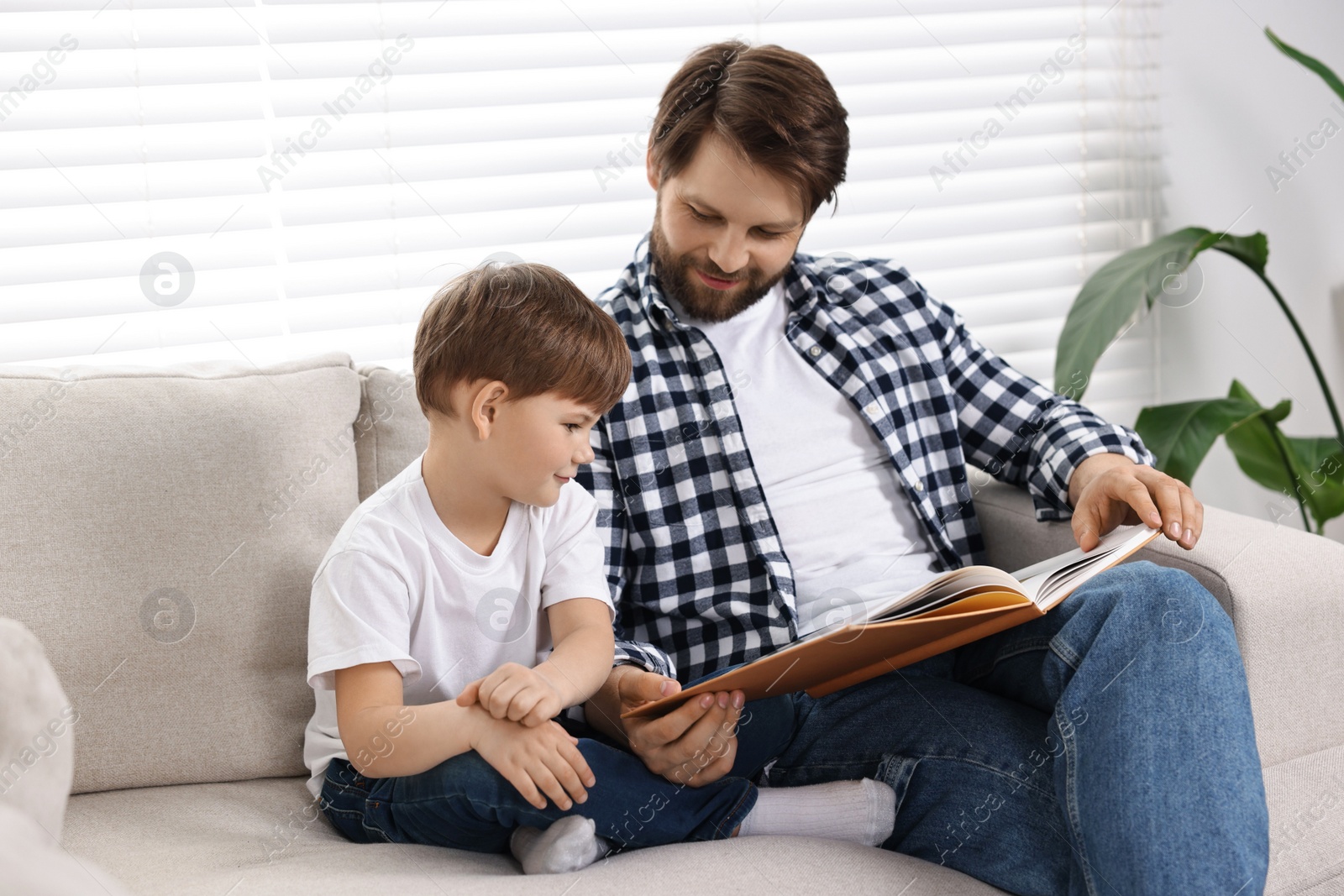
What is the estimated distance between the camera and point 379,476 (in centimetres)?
133

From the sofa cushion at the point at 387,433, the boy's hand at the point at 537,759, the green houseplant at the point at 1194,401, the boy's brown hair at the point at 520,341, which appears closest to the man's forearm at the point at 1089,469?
the green houseplant at the point at 1194,401

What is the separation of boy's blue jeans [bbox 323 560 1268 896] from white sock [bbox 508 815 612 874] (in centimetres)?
2

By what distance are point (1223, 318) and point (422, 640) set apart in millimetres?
1837

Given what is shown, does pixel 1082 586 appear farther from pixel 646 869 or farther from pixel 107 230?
pixel 107 230

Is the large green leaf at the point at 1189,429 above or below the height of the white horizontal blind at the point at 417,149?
below

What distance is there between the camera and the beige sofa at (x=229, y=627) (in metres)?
1.00

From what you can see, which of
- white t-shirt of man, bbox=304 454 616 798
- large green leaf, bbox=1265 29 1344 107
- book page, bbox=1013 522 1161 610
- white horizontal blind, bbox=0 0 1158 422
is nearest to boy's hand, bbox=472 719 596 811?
white t-shirt of man, bbox=304 454 616 798

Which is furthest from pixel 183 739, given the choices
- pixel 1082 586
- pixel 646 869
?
pixel 1082 586

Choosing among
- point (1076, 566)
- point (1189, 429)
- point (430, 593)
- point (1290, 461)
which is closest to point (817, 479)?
point (1076, 566)

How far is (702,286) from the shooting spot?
4.38ft

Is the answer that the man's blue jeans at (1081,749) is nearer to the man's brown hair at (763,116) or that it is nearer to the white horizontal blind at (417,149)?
the man's brown hair at (763,116)

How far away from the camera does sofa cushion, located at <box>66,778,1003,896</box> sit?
898 millimetres

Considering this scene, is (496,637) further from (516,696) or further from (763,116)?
(763,116)

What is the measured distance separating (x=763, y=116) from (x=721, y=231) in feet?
0.48
